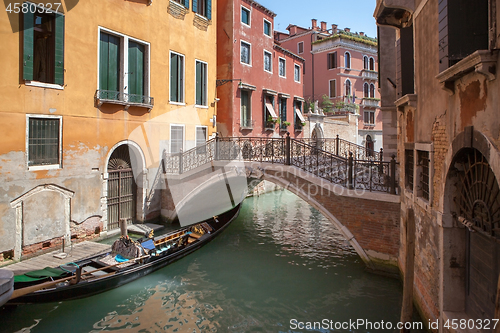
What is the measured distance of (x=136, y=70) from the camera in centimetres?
1041

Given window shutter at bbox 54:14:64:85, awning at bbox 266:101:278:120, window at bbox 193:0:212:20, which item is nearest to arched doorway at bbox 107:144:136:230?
window shutter at bbox 54:14:64:85

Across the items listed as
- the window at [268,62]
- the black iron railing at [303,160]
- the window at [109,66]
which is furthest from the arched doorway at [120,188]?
the window at [268,62]

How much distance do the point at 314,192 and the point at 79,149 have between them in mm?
6240

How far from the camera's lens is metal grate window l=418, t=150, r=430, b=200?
5274 millimetres

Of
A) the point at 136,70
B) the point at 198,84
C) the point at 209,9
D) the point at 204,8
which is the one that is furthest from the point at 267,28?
the point at 136,70

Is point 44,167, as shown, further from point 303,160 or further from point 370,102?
point 370,102

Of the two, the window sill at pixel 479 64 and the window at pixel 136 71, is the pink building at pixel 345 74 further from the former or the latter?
the window sill at pixel 479 64

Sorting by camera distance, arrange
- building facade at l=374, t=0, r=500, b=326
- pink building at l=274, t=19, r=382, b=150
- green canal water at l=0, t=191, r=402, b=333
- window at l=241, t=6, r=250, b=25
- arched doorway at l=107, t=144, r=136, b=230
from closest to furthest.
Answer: building facade at l=374, t=0, r=500, b=326 → green canal water at l=0, t=191, r=402, b=333 → arched doorway at l=107, t=144, r=136, b=230 → window at l=241, t=6, r=250, b=25 → pink building at l=274, t=19, r=382, b=150

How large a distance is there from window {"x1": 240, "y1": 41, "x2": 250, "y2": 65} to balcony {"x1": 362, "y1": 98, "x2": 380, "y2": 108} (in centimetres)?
1410

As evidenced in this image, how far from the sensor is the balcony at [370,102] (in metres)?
25.4

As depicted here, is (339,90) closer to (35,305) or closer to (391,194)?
(391,194)

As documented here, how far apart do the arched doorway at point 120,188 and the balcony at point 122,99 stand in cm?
137

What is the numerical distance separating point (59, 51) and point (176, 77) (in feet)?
13.7

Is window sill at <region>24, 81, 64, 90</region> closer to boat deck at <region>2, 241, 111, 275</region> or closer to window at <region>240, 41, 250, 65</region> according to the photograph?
boat deck at <region>2, 241, 111, 275</region>
